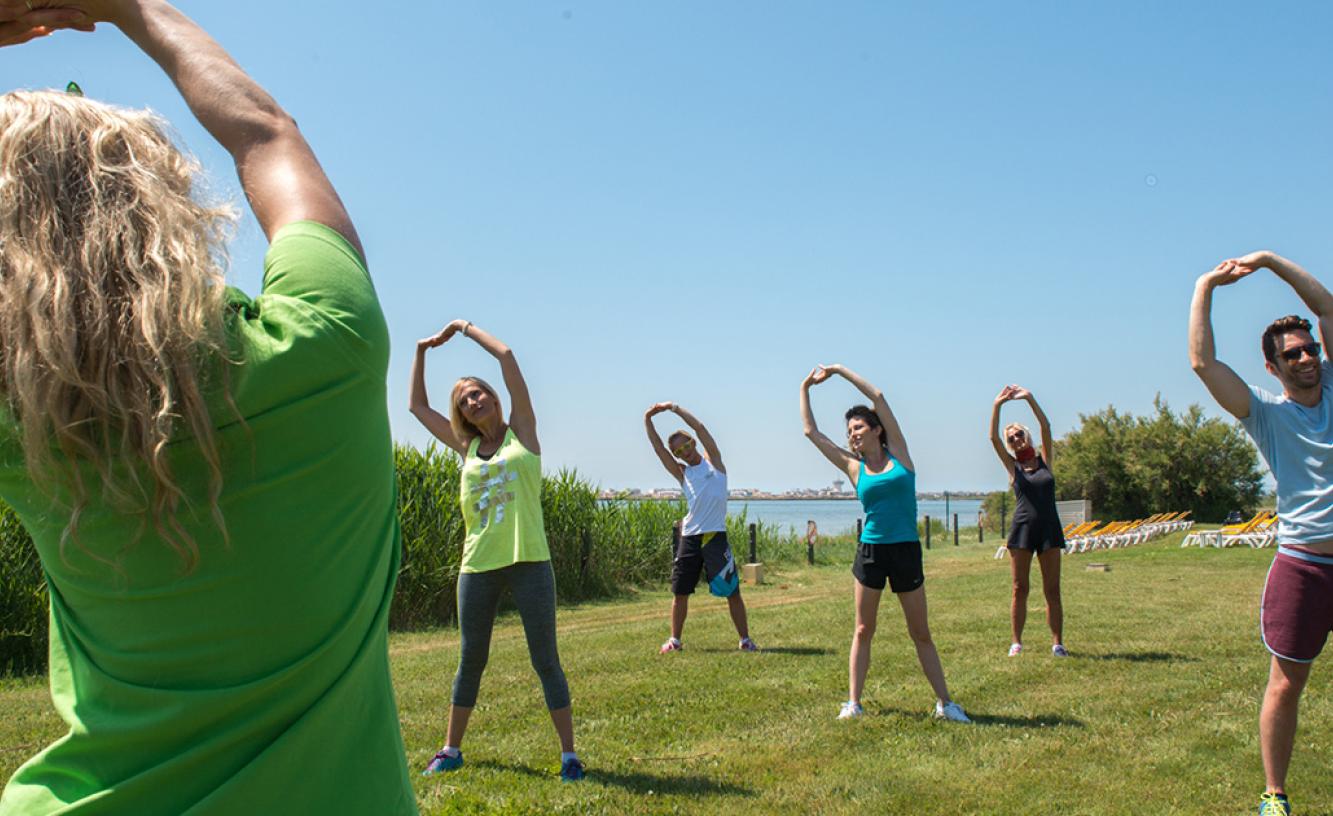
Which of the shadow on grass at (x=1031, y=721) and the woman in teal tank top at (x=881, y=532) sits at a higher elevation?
the woman in teal tank top at (x=881, y=532)

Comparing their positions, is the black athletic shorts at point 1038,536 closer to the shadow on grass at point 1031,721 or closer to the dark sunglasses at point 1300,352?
the shadow on grass at point 1031,721

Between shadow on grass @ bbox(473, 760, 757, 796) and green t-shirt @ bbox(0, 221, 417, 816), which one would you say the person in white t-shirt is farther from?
green t-shirt @ bbox(0, 221, 417, 816)

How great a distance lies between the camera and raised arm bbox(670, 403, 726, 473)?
10.1m

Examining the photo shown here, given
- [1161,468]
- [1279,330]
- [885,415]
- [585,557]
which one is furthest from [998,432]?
[1161,468]

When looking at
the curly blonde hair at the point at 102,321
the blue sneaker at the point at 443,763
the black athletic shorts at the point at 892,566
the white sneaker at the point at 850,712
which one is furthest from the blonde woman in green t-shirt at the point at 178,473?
the white sneaker at the point at 850,712

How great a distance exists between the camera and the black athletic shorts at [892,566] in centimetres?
705

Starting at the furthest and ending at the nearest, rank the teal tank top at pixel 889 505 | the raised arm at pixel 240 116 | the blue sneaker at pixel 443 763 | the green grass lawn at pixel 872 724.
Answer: the teal tank top at pixel 889 505 < the blue sneaker at pixel 443 763 < the green grass lawn at pixel 872 724 < the raised arm at pixel 240 116

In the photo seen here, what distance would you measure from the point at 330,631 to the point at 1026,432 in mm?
8948

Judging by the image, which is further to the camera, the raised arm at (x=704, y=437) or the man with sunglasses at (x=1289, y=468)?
the raised arm at (x=704, y=437)

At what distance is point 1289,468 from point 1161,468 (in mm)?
41576

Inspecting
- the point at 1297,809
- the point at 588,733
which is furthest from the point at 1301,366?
the point at 588,733

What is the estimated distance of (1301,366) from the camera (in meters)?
4.73

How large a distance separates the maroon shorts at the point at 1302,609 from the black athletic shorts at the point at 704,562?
20.9 feet

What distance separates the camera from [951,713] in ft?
23.1
